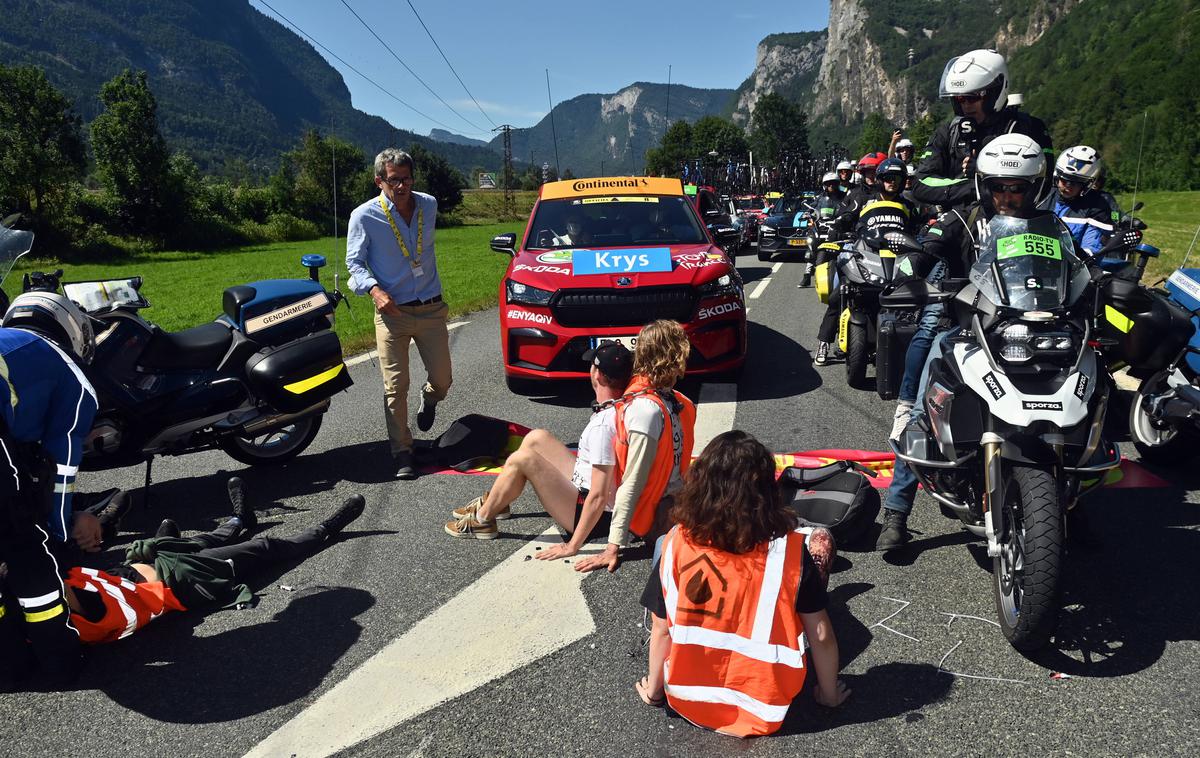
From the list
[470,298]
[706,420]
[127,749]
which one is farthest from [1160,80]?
[127,749]

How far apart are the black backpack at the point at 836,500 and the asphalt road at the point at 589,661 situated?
5.9 inches

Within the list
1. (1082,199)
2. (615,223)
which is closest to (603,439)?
(615,223)

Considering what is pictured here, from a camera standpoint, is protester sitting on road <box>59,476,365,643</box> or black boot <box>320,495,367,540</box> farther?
black boot <box>320,495,367,540</box>

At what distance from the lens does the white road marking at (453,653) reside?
2977mm

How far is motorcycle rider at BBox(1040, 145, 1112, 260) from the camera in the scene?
711cm


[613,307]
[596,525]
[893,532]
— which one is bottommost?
[596,525]

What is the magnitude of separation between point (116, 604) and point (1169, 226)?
990 inches

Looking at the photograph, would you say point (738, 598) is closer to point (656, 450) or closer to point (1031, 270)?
point (656, 450)

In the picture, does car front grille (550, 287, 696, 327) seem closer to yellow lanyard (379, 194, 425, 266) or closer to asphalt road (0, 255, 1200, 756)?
yellow lanyard (379, 194, 425, 266)

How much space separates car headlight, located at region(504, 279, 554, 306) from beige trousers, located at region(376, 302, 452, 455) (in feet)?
3.94

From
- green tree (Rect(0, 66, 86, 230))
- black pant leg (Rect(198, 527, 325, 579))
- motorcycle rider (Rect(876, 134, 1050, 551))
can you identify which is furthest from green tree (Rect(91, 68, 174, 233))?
motorcycle rider (Rect(876, 134, 1050, 551))

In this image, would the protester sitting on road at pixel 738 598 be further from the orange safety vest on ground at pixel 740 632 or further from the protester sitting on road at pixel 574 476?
the protester sitting on road at pixel 574 476

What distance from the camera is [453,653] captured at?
11.3 feet

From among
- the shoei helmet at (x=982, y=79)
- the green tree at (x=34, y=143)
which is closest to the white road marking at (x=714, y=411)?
the shoei helmet at (x=982, y=79)
